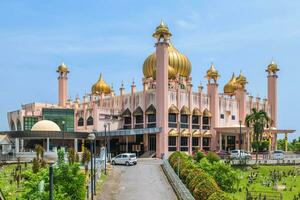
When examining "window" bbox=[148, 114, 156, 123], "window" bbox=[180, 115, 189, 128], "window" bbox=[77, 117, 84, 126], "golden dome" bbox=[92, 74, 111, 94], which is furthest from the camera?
"golden dome" bbox=[92, 74, 111, 94]

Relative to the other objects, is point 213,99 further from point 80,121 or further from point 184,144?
point 80,121

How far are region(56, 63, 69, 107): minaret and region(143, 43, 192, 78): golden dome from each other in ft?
53.2

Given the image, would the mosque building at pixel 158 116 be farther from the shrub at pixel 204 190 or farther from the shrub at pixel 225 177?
the shrub at pixel 204 190

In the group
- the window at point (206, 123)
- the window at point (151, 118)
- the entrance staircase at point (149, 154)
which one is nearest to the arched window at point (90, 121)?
the window at point (151, 118)

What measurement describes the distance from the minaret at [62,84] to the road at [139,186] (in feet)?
129

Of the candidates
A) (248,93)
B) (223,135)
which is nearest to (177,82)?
(223,135)

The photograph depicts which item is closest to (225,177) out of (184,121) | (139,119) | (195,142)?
(184,121)

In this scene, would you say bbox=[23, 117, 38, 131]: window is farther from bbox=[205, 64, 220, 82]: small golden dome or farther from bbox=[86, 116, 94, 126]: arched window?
bbox=[205, 64, 220, 82]: small golden dome

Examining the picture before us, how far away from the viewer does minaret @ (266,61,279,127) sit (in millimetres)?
76188

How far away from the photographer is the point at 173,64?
213 ft

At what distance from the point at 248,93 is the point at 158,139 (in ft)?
75.8

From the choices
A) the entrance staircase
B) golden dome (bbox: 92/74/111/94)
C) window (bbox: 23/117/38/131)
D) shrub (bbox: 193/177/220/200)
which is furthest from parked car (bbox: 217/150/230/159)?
shrub (bbox: 193/177/220/200)

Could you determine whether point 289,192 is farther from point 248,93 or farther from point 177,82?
point 248,93

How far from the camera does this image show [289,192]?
33844 millimetres
